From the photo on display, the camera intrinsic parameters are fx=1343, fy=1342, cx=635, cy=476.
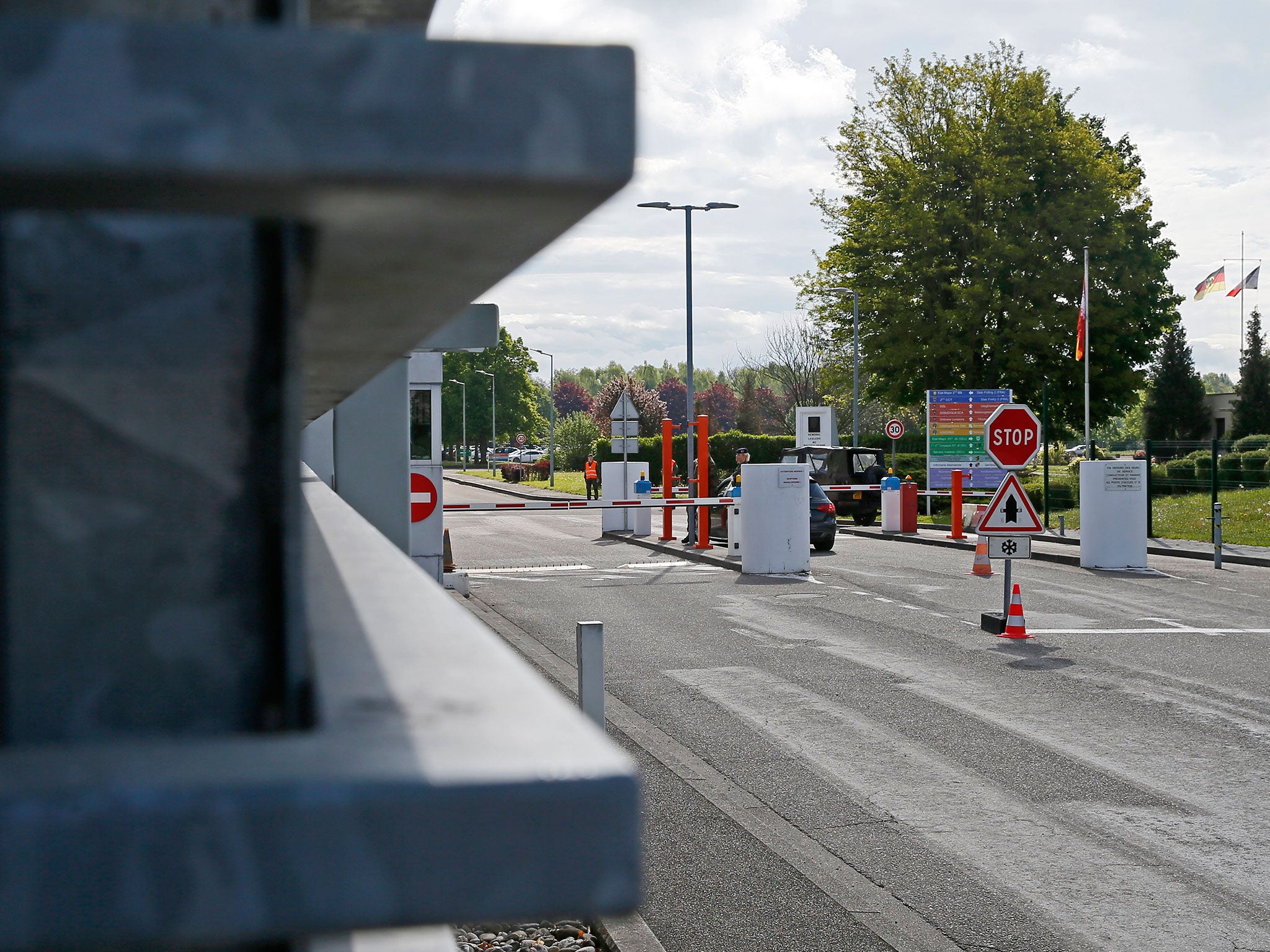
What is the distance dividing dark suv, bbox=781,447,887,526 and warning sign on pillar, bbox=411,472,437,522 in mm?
18895

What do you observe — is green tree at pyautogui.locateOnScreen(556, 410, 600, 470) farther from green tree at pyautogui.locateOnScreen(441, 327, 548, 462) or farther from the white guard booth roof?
the white guard booth roof

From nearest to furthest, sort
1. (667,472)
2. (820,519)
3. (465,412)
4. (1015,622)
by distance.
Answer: (1015,622) → (820,519) → (667,472) → (465,412)

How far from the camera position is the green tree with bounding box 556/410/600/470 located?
2842 inches

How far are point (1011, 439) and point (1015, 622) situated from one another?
205cm

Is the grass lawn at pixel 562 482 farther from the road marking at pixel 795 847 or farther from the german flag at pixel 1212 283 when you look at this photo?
the road marking at pixel 795 847

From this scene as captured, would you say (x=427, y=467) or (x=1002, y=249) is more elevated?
(x=1002, y=249)

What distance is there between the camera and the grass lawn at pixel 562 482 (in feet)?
189

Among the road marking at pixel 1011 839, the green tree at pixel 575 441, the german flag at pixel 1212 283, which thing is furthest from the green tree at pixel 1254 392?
the road marking at pixel 1011 839

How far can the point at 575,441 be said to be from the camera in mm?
72500

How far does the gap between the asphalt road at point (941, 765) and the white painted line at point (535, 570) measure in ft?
14.0

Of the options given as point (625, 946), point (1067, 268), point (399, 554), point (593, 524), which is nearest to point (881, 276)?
point (1067, 268)


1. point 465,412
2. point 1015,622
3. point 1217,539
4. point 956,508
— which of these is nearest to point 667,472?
point 956,508

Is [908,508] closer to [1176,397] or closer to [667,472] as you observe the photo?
[667,472]

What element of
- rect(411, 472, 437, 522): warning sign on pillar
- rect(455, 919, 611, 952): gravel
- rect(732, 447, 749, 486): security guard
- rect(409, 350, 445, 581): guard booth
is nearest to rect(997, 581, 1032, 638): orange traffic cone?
rect(409, 350, 445, 581): guard booth
